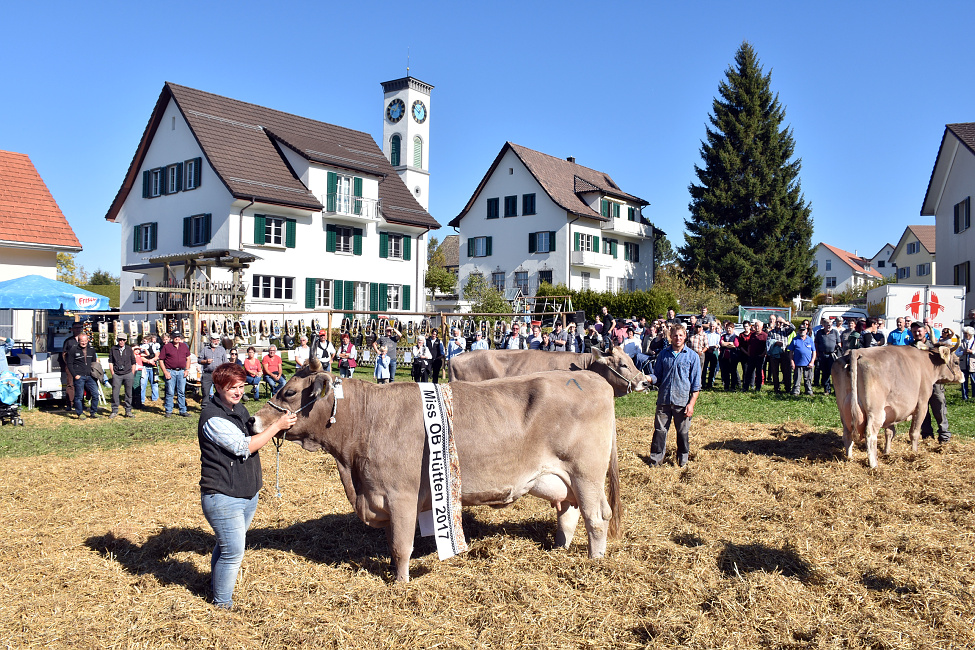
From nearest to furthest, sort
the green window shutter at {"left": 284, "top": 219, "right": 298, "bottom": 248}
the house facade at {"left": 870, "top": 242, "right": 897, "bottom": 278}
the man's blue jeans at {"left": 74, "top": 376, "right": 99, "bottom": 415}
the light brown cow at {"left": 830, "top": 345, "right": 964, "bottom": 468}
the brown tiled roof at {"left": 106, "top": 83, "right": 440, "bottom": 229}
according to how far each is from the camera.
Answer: the light brown cow at {"left": 830, "top": 345, "right": 964, "bottom": 468} < the man's blue jeans at {"left": 74, "top": 376, "right": 99, "bottom": 415} < the brown tiled roof at {"left": 106, "top": 83, "right": 440, "bottom": 229} < the green window shutter at {"left": 284, "top": 219, "right": 298, "bottom": 248} < the house facade at {"left": 870, "top": 242, "right": 897, "bottom": 278}

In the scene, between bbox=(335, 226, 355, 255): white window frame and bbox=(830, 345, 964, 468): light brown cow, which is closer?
bbox=(830, 345, 964, 468): light brown cow

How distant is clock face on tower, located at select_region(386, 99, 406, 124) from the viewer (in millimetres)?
53850

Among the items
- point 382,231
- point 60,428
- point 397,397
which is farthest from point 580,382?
point 382,231

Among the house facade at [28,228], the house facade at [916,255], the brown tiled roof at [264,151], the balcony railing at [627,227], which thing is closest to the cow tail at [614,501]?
the house facade at [28,228]

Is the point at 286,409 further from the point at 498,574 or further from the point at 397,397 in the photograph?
the point at 498,574

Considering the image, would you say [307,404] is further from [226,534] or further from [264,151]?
[264,151]

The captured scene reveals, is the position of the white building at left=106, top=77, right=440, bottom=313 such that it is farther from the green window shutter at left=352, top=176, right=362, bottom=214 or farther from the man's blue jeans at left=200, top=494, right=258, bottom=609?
the man's blue jeans at left=200, top=494, right=258, bottom=609

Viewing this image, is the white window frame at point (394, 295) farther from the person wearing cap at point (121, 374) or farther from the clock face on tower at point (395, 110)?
the person wearing cap at point (121, 374)

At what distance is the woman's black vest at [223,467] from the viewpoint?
4.98m

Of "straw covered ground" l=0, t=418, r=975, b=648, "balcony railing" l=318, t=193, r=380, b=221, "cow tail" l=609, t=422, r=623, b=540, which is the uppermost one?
"balcony railing" l=318, t=193, r=380, b=221

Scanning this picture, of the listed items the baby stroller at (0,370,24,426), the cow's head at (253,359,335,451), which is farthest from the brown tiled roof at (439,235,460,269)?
the cow's head at (253,359,335,451)

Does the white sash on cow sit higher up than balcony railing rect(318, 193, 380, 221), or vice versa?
balcony railing rect(318, 193, 380, 221)

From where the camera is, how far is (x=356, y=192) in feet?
117

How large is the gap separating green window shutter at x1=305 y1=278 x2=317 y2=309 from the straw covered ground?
2459 centimetres
